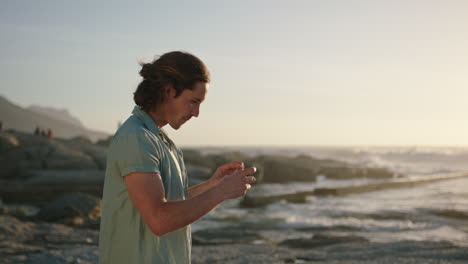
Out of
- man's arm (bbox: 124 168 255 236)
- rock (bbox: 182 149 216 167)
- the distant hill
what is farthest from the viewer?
the distant hill

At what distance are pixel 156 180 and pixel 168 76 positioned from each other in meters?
0.54

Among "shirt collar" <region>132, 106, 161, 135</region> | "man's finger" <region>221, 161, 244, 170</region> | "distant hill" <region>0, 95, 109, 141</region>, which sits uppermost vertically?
"distant hill" <region>0, 95, 109, 141</region>

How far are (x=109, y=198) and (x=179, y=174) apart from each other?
0.35 metres

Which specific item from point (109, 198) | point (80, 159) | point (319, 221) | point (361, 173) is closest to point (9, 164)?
point (80, 159)

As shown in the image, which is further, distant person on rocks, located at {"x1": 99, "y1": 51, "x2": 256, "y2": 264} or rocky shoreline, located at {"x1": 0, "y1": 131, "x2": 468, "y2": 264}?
rocky shoreline, located at {"x1": 0, "y1": 131, "x2": 468, "y2": 264}

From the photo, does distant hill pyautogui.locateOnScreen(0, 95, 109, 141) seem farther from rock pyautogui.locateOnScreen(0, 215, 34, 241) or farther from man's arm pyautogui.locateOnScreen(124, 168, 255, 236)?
man's arm pyautogui.locateOnScreen(124, 168, 255, 236)

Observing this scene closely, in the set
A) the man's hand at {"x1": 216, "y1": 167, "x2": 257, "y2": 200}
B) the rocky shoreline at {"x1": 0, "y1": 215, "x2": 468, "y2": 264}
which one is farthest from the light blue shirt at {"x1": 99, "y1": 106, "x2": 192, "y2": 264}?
the rocky shoreline at {"x1": 0, "y1": 215, "x2": 468, "y2": 264}

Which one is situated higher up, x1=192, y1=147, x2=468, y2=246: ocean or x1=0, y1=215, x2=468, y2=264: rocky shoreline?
x1=0, y1=215, x2=468, y2=264: rocky shoreline

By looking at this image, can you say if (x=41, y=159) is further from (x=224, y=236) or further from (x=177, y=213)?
(x=177, y=213)

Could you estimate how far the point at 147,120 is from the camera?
215cm

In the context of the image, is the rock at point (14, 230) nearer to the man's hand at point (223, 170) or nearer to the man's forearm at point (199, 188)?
the man's forearm at point (199, 188)

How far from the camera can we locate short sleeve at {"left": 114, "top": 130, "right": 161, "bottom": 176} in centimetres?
191

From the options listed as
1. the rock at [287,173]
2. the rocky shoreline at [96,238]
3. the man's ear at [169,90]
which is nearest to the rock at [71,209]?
the rocky shoreline at [96,238]

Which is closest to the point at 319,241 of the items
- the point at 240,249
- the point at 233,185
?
the point at 240,249
